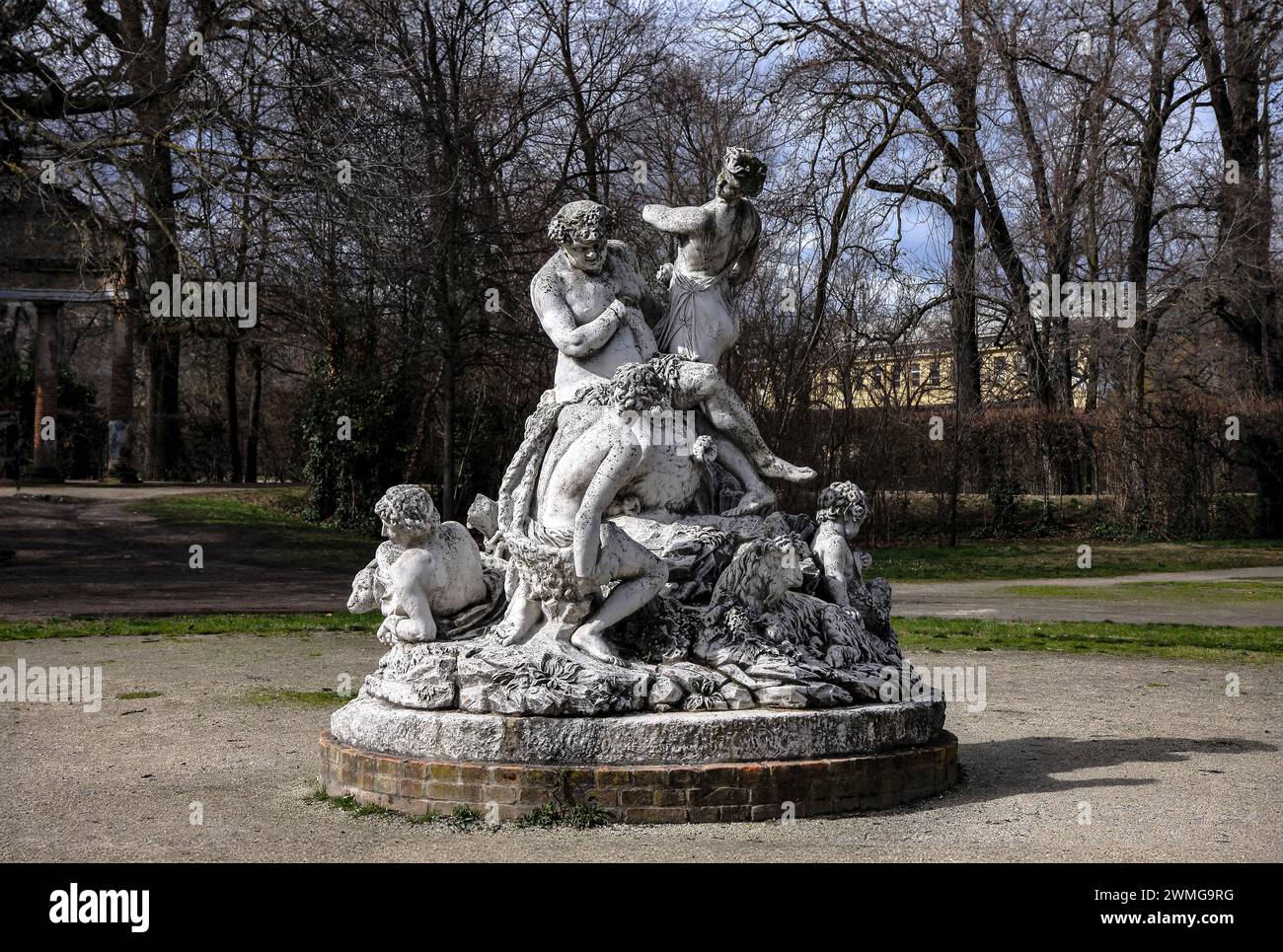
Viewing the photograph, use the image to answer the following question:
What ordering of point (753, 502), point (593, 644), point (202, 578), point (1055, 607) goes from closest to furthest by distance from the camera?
point (593, 644) < point (753, 502) < point (1055, 607) < point (202, 578)

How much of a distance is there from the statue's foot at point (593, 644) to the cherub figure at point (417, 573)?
2.49 ft

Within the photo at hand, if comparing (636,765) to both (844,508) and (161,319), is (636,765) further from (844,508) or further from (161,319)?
(161,319)

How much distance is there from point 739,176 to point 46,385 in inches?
921

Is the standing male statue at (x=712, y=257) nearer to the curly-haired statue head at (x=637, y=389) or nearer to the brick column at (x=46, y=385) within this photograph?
the curly-haired statue head at (x=637, y=389)

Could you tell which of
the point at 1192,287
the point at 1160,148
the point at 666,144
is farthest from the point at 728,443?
the point at 1160,148

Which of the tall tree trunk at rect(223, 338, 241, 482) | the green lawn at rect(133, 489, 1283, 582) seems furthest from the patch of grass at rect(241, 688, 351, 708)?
the tall tree trunk at rect(223, 338, 241, 482)

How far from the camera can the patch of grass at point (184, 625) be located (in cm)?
1253

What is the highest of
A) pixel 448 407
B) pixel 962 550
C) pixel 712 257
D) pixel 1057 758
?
pixel 712 257

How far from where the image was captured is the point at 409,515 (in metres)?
6.54

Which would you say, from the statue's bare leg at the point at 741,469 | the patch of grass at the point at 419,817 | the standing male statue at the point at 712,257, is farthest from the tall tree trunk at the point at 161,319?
the patch of grass at the point at 419,817

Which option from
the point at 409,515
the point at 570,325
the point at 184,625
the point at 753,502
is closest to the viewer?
the point at 409,515

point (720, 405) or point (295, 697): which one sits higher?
point (720, 405)

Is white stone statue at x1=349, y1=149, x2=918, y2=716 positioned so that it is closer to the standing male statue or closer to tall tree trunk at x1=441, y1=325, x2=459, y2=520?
the standing male statue

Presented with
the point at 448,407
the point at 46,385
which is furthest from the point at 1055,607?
the point at 46,385
